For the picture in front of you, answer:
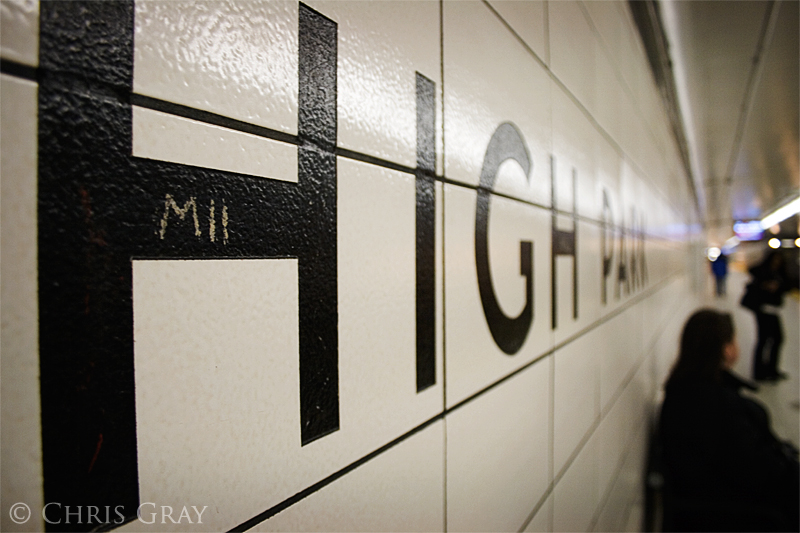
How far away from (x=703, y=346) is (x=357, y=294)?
233 centimetres

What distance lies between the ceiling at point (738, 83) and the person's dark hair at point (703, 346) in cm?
189

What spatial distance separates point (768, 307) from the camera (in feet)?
15.6

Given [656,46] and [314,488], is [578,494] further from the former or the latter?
[656,46]

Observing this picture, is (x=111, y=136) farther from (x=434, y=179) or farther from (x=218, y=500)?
(x=434, y=179)

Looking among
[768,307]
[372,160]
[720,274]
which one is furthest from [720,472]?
[720,274]

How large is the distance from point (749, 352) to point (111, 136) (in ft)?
26.2

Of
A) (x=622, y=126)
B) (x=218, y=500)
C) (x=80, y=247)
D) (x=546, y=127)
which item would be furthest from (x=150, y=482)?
(x=622, y=126)

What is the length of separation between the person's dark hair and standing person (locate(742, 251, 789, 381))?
140 inches

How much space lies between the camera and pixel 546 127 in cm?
101

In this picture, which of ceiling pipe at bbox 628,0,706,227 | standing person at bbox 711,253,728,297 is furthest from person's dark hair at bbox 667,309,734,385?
standing person at bbox 711,253,728,297

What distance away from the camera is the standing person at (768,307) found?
15.2 ft

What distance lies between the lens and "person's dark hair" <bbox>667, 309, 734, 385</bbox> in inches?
77.9

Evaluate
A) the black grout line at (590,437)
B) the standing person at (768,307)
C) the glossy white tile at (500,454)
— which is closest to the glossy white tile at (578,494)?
the black grout line at (590,437)

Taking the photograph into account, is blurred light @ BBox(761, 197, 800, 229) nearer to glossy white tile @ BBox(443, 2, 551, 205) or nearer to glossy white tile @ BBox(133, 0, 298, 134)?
glossy white tile @ BBox(443, 2, 551, 205)
